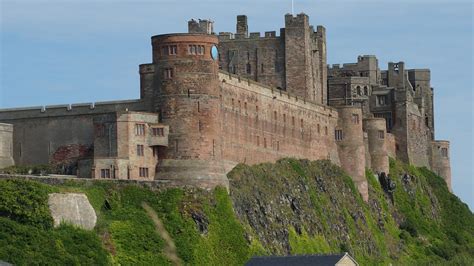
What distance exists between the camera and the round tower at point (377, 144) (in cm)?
15400

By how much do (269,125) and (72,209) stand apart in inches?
1226

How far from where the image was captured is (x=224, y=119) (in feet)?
406

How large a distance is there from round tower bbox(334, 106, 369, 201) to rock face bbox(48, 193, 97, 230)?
43.3m

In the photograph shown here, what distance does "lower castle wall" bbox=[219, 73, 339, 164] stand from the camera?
125250 mm

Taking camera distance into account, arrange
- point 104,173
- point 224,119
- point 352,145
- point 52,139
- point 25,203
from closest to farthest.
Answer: point 25,203 → point 104,173 → point 52,139 → point 224,119 → point 352,145

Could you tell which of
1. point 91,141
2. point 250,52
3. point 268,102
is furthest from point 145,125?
point 250,52

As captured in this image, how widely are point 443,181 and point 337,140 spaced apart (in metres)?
23.0

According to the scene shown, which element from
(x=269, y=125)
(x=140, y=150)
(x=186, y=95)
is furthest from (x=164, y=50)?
(x=269, y=125)

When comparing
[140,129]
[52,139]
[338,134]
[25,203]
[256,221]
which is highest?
[140,129]

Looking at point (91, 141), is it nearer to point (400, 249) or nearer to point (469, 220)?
point (400, 249)

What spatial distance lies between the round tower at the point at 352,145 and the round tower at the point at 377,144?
5663 millimetres

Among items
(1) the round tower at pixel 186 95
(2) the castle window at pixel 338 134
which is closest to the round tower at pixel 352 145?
(2) the castle window at pixel 338 134

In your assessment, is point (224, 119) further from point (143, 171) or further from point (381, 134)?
point (381, 134)

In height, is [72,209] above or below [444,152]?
below
